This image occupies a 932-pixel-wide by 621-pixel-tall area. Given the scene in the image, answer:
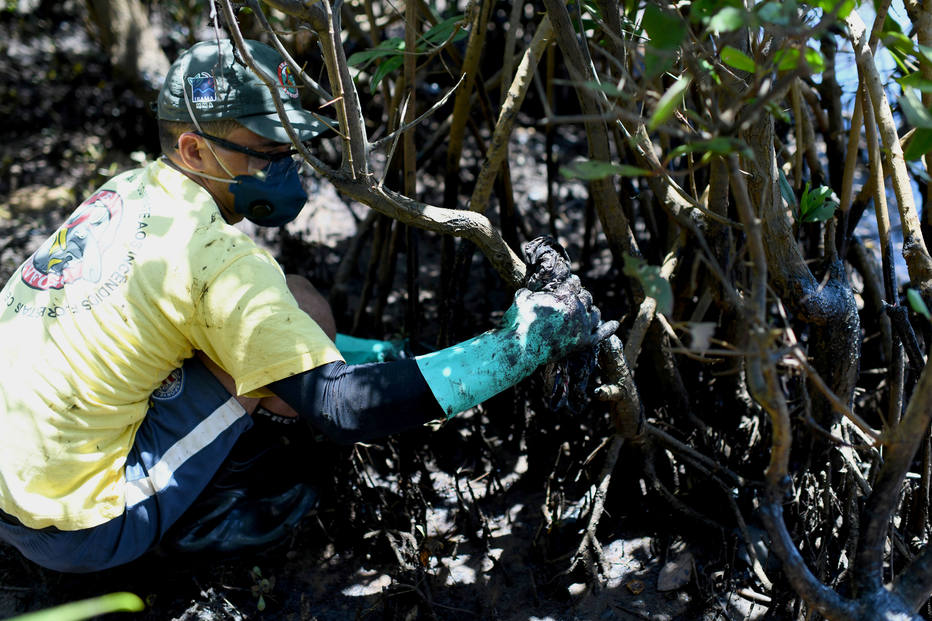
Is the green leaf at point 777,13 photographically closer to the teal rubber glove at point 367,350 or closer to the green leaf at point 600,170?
the green leaf at point 600,170

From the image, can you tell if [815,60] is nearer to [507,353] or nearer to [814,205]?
[814,205]

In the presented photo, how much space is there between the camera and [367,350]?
276 centimetres

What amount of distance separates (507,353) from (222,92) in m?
0.98

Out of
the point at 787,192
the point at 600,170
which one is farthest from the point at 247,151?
the point at 787,192

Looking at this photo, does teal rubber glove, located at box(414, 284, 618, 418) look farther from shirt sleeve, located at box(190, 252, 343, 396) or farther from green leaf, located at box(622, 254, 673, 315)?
green leaf, located at box(622, 254, 673, 315)

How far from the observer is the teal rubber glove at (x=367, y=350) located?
2.73 metres

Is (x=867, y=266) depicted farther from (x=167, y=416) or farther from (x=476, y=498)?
(x=167, y=416)

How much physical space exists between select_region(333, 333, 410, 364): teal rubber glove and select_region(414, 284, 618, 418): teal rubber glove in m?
0.90

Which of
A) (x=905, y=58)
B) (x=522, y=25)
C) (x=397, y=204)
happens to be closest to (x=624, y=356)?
(x=397, y=204)

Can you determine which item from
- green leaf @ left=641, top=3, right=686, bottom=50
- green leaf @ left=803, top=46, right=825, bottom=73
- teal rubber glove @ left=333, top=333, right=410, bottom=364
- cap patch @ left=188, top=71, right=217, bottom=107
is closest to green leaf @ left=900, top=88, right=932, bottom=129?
green leaf @ left=803, top=46, right=825, bottom=73

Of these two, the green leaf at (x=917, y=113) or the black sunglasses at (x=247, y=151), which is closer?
the green leaf at (x=917, y=113)

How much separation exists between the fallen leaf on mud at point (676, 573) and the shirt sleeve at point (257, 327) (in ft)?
3.72

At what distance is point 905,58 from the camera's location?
6.52ft

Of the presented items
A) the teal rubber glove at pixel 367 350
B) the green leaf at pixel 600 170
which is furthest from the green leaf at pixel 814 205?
the teal rubber glove at pixel 367 350
